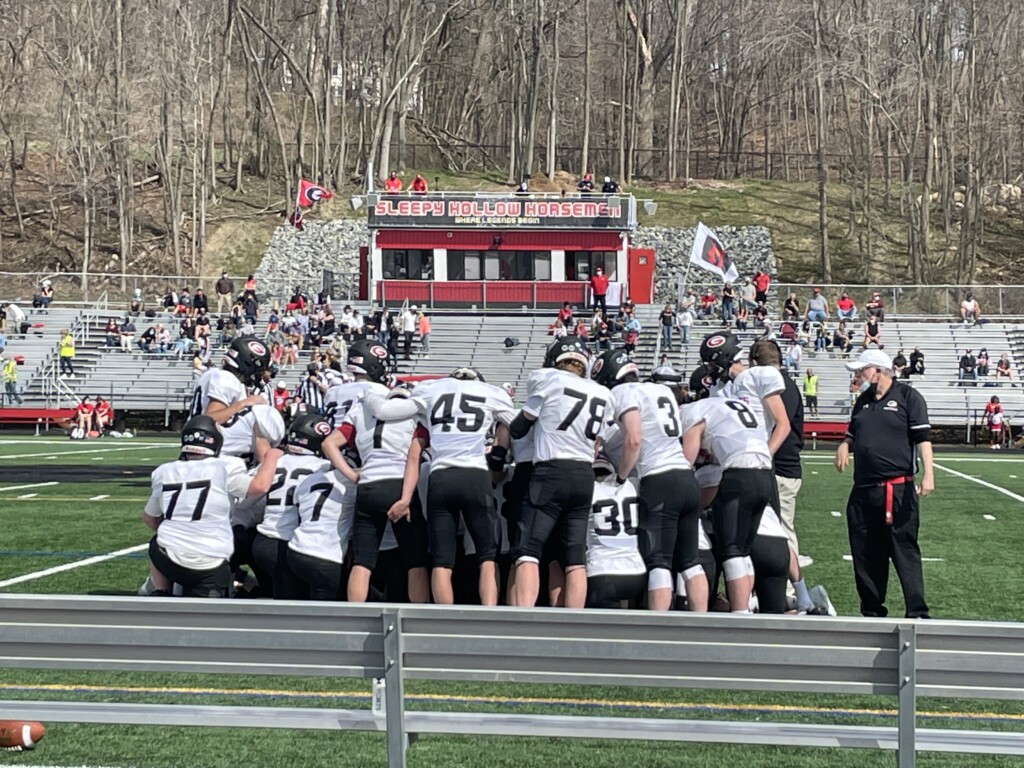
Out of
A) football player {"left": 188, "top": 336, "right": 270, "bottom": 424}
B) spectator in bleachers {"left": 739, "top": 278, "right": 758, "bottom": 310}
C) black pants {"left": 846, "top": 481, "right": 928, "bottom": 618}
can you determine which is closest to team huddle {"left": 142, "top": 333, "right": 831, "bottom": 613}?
black pants {"left": 846, "top": 481, "right": 928, "bottom": 618}

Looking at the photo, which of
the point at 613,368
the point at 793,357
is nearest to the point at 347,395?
the point at 613,368

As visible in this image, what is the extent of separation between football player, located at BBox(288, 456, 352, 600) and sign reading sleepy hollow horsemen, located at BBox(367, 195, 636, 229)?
35.6 meters

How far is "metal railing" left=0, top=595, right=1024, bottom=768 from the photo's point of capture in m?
4.82

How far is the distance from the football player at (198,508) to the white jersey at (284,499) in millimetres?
157

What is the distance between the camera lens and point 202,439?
7.71 metres

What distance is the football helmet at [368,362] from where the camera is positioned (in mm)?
8445

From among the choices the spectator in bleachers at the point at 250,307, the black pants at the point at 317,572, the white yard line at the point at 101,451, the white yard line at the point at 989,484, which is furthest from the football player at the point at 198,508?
the spectator in bleachers at the point at 250,307

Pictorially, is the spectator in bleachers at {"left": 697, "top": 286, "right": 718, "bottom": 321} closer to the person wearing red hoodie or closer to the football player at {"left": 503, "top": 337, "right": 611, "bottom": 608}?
the person wearing red hoodie

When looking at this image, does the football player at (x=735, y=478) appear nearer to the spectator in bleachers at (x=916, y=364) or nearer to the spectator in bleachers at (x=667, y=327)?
the spectator in bleachers at (x=916, y=364)

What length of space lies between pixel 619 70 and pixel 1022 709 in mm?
69258

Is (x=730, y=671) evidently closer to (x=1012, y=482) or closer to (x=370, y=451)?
(x=370, y=451)

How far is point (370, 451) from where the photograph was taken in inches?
307

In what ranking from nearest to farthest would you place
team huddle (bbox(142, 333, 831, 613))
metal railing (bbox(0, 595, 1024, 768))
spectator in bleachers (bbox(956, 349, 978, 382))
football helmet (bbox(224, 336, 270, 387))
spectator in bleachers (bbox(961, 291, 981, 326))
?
metal railing (bbox(0, 595, 1024, 768)) → team huddle (bbox(142, 333, 831, 613)) → football helmet (bbox(224, 336, 270, 387)) → spectator in bleachers (bbox(956, 349, 978, 382)) → spectator in bleachers (bbox(961, 291, 981, 326))

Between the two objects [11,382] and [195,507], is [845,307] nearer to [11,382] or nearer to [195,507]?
[11,382]
